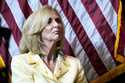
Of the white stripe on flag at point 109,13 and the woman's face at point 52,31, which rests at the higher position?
the woman's face at point 52,31

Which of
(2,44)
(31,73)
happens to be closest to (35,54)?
(31,73)

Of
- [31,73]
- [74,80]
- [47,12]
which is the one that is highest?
[47,12]

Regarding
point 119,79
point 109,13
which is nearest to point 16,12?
point 109,13

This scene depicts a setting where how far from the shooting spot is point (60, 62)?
1771mm

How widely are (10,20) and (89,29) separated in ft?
1.36

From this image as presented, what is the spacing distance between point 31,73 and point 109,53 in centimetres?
54

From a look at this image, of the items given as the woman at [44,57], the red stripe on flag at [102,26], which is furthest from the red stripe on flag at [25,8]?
the woman at [44,57]

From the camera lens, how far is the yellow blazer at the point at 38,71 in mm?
1699

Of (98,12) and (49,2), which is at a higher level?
(49,2)

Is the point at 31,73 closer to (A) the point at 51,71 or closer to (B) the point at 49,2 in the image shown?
(A) the point at 51,71

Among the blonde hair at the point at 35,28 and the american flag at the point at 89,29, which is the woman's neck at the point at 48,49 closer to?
the blonde hair at the point at 35,28

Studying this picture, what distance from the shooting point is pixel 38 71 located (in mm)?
1710

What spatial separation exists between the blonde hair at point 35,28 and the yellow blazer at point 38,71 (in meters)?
0.04

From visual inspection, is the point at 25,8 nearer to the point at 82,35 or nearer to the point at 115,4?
the point at 82,35
